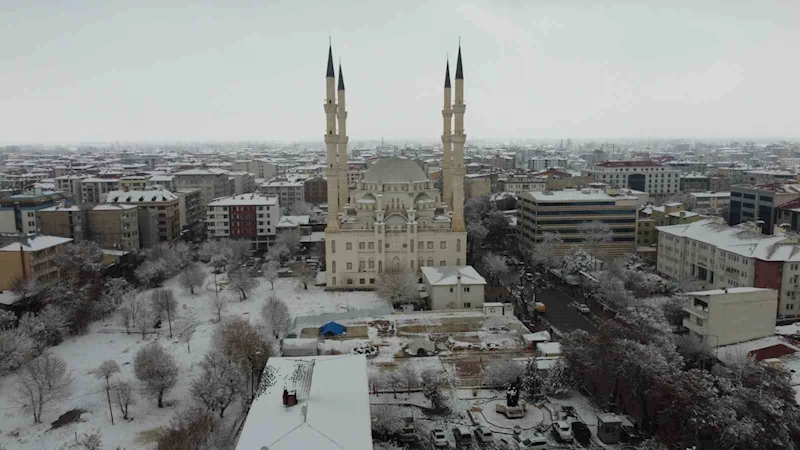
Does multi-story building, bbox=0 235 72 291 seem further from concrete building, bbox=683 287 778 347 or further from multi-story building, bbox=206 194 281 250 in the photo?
concrete building, bbox=683 287 778 347

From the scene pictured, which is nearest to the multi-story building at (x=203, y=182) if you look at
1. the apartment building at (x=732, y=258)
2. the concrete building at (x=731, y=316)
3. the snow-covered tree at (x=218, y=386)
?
the apartment building at (x=732, y=258)

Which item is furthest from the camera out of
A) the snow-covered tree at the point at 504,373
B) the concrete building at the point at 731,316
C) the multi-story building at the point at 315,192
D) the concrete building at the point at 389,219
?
the multi-story building at the point at 315,192

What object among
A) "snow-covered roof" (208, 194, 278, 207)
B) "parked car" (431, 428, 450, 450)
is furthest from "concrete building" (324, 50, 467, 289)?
"parked car" (431, 428, 450, 450)

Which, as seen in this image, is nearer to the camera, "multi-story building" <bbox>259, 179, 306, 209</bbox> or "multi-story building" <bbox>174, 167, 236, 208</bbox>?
"multi-story building" <bbox>259, 179, 306, 209</bbox>

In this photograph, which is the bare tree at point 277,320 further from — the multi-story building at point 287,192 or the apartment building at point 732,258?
the multi-story building at point 287,192

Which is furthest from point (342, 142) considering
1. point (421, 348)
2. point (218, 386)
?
point (218, 386)

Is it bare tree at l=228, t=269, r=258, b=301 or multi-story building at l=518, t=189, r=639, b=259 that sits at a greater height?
multi-story building at l=518, t=189, r=639, b=259
